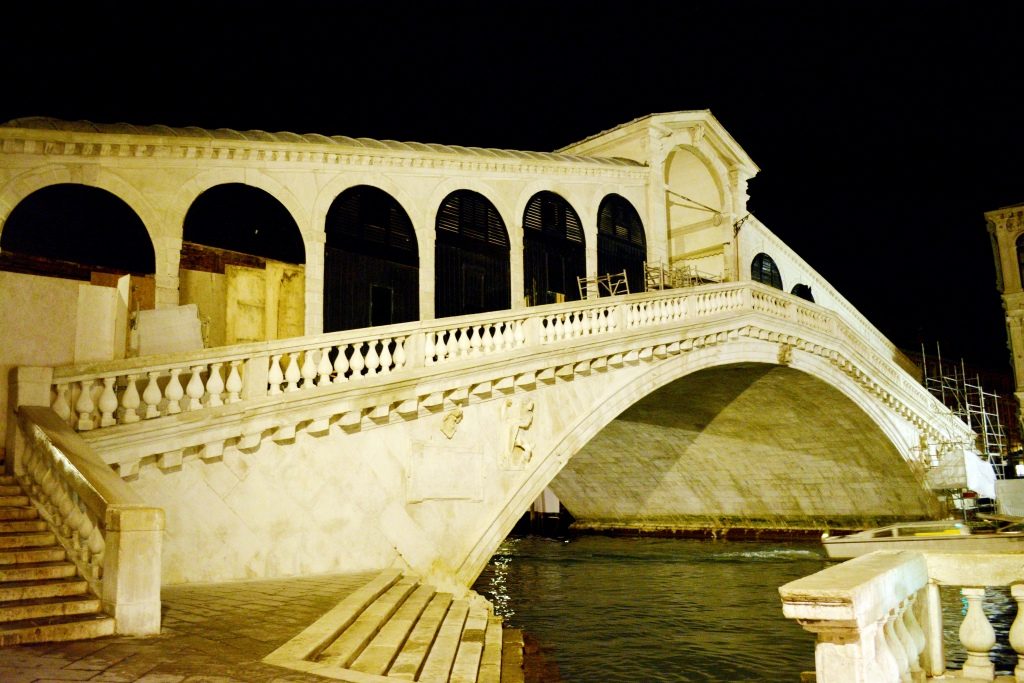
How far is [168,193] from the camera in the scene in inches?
432

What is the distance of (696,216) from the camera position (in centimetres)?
2220

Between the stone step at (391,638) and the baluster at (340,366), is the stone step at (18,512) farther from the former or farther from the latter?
the baluster at (340,366)

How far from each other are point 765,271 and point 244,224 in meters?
16.4

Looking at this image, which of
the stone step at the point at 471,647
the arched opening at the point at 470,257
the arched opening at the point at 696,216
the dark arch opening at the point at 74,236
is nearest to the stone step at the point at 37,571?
the stone step at the point at 471,647

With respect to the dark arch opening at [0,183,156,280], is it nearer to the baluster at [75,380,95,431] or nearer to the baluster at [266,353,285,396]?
the baluster at [266,353,285,396]

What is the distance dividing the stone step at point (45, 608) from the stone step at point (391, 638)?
1907mm

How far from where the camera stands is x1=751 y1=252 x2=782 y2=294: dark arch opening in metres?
22.7

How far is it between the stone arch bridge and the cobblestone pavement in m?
1.02

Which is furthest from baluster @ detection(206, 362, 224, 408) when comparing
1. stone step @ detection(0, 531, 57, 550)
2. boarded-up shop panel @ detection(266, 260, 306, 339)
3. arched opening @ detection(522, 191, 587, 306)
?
arched opening @ detection(522, 191, 587, 306)

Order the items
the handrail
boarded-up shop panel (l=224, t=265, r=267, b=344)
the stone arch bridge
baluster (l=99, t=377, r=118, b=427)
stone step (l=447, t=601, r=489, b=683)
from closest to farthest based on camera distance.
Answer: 1. the handrail
2. stone step (l=447, t=601, r=489, b=683)
3. baluster (l=99, t=377, r=118, b=427)
4. the stone arch bridge
5. boarded-up shop panel (l=224, t=265, r=267, b=344)

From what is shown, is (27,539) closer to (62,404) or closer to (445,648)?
(62,404)

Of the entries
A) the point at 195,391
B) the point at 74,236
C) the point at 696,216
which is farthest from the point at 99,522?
the point at 696,216

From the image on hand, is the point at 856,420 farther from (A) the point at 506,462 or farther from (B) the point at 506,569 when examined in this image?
(A) the point at 506,462

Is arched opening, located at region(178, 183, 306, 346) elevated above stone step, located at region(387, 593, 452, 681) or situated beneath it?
elevated above
